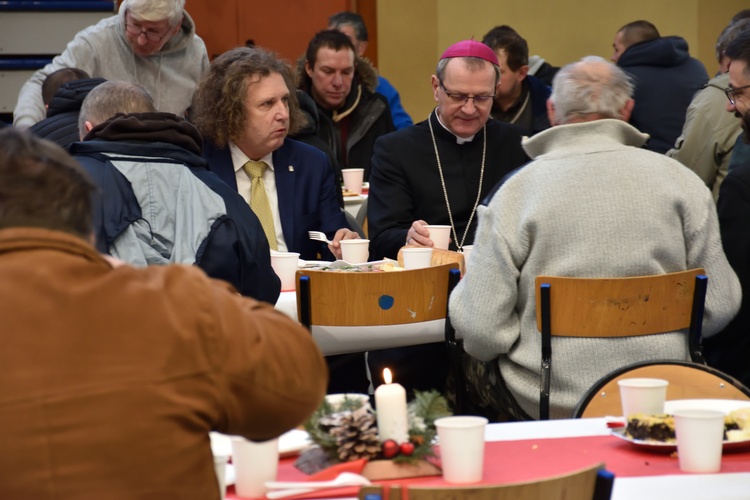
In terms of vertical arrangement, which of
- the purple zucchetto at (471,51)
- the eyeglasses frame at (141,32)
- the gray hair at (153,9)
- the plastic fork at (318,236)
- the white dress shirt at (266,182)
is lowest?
the plastic fork at (318,236)

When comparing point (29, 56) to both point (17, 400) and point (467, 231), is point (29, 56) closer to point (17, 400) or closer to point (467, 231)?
point (467, 231)

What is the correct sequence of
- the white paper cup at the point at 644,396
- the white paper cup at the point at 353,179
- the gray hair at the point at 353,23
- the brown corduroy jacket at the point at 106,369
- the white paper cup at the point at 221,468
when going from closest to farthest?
the brown corduroy jacket at the point at 106,369 → the white paper cup at the point at 221,468 → the white paper cup at the point at 644,396 → the white paper cup at the point at 353,179 → the gray hair at the point at 353,23

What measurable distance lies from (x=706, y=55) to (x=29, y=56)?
19.6 ft

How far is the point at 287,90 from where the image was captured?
4453 mm

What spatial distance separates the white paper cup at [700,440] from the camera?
5.98ft

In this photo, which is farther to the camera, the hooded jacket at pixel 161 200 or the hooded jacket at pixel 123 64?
the hooded jacket at pixel 123 64

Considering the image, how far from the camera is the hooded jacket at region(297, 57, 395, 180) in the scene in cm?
686

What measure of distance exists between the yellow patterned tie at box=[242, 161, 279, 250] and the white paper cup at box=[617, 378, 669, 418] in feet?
8.06

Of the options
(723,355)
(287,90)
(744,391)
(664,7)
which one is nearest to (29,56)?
(287,90)

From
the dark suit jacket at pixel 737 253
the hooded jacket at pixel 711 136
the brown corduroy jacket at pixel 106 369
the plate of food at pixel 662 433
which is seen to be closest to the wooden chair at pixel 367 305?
the dark suit jacket at pixel 737 253

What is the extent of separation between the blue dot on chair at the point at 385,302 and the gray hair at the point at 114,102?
3.04 ft

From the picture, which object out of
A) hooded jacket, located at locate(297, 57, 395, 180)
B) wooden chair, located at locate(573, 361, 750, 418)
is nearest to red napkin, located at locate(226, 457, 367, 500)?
wooden chair, located at locate(573, 361, 750, 418)

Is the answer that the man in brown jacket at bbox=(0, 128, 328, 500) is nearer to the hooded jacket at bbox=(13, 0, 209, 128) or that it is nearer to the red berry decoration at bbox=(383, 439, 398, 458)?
the red berry decoration at bbox=(383, 439, 398, 458)

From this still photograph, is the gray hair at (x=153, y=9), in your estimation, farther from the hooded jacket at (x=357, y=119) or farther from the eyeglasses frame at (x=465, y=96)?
the eyeglasses frame at (x=465, y=96)
